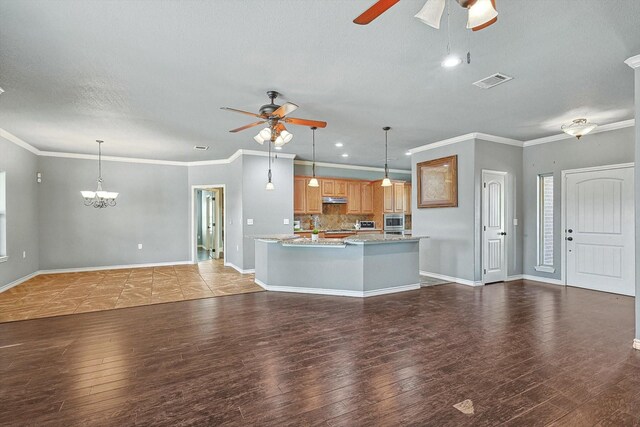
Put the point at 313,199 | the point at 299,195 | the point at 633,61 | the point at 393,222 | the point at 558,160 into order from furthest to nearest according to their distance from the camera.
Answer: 1. the point at 393,222
2. the point at 313,199
3. the point at 299,195
4. the point at 558,160
5. the point at 633,61

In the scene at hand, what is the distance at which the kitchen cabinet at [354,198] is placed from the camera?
870cm

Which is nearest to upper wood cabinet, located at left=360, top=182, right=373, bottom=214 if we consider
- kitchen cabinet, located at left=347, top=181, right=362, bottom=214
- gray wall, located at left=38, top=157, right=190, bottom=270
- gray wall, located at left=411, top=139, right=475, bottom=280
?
kitchen cabinet, located at left=347, top=181, right=362, bottom=214

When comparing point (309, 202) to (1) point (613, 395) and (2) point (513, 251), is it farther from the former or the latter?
(1) point (613, 395)

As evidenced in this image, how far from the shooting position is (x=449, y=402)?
7.06 ft

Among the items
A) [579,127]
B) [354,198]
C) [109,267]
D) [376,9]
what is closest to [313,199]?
[354,198]

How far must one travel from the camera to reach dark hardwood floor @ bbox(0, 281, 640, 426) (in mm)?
2049

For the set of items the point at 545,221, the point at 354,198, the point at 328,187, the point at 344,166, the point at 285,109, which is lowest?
the point at 545,221

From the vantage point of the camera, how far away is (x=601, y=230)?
206 inches

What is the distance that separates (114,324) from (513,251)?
661 cm

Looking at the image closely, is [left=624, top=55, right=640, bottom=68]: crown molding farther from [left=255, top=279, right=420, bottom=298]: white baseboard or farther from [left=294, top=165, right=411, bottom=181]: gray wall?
[left=294, top=165, right=411, bottom=181]: gray wall

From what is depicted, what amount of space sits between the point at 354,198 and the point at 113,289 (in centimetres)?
579

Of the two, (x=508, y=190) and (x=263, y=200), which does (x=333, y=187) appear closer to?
(x=263, y=200)

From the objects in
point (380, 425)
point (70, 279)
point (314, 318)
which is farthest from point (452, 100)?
point (70, 279)

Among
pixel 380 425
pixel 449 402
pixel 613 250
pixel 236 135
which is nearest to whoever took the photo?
pixel 380 425
